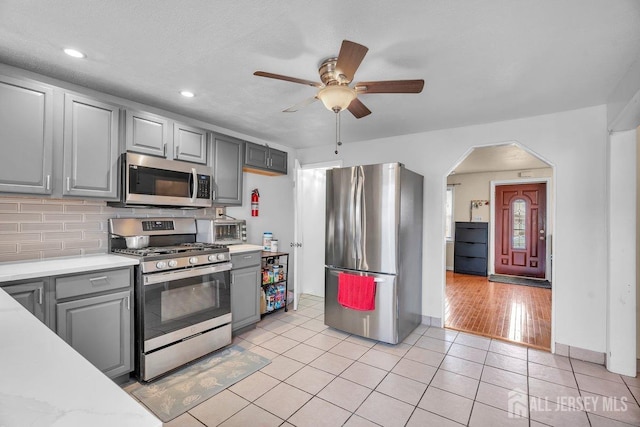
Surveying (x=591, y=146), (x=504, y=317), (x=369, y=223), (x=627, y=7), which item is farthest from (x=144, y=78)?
(x=504, y=317)

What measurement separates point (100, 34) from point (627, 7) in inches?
112

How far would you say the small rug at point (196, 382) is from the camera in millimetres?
2113

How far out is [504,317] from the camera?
13.0 ft

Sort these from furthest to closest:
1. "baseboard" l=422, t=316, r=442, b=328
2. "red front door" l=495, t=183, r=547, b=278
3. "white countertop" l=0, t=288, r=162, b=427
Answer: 1. "red front door" l=495, t=183, r=547, b=278
2. "baseboard" l=422, t=316, r=442, b=328
3. "white countertop" l=0, t=288, r=162, b=427

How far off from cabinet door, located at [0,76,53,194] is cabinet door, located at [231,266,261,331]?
1730mm

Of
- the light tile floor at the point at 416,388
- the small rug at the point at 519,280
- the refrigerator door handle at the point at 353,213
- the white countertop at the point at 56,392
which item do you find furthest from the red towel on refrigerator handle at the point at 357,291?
the small rug at the point at 519,280

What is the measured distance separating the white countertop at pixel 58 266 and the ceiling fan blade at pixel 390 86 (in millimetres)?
2089

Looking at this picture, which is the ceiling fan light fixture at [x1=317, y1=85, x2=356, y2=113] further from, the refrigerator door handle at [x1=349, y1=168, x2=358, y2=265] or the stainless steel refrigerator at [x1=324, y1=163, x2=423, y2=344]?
the refrigerator door handle at [x1=349, y1=168, x2=358, y2=265]

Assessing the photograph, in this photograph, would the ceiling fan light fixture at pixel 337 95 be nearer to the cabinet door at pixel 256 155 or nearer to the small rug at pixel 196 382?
the cabinet door at pixel 256 155

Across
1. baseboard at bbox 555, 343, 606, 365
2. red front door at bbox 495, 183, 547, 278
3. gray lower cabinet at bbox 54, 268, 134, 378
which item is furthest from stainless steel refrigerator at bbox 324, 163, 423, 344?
red front door at bbox 495, 183, 547, 278

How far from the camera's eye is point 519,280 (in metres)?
6.23

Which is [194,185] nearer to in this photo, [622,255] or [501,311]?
[622,255]

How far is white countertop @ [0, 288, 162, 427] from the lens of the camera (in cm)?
52

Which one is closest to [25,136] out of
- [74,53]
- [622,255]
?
[74,53]
